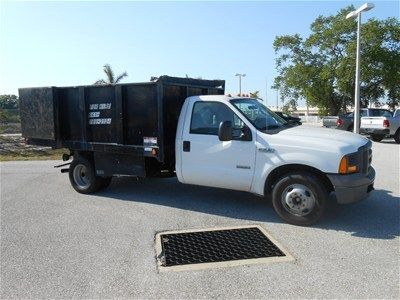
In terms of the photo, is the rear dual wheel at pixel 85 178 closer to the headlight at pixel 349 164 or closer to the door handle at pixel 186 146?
the door handle at pixel 186 146

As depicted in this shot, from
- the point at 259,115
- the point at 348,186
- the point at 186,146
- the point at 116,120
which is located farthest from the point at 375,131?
the point at 116,120

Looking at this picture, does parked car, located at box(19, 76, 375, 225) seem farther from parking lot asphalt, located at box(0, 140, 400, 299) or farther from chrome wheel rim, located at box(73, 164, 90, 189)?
parking lot asphalt, located at box(0, 140, 400, 299)

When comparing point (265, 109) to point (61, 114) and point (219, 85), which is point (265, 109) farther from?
point (61, 114)

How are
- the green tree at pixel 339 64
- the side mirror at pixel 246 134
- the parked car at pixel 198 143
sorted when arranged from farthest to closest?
the green tree at pixel 339 64 → the side mirror at pixel 246 134 → the parked car at pixel 198 143

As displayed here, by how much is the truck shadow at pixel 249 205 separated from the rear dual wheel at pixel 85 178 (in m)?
0.21

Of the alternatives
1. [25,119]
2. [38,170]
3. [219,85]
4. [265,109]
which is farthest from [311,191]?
[38,170]

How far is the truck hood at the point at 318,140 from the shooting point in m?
5.54

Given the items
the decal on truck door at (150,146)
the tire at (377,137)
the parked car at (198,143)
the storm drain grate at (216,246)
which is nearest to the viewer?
the storm drain grate at (216,246)

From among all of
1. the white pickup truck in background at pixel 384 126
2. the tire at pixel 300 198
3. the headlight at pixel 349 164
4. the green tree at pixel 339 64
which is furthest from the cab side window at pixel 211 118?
the green tree at pixel 339 64

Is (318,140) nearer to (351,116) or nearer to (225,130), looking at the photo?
(225,130)

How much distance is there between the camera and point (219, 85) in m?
8.41

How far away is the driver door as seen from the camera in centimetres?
612

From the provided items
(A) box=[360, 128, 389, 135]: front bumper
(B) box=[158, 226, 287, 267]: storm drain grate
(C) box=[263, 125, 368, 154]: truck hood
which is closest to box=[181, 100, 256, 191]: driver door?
(C) box=[263, 125, 368, 154]: truck hood

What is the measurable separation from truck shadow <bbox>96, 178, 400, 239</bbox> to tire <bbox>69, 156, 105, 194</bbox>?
22 cm
